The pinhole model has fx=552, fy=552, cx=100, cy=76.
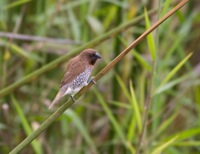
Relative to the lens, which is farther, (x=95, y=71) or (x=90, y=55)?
(x=95, y=71)

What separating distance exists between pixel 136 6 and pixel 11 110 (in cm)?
86

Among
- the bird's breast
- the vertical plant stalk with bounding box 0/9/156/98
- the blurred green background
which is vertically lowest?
the bird's breast

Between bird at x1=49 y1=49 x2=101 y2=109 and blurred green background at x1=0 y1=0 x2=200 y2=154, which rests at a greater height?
blurred green background at x1=0 y1=0 x2=200 y2=154

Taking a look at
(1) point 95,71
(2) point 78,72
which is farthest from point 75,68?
(1) point 95,71

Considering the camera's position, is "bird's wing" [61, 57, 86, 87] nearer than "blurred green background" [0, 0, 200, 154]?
Yes

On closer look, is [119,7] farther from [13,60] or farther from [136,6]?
[13,60]

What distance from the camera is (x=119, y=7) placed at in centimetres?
281

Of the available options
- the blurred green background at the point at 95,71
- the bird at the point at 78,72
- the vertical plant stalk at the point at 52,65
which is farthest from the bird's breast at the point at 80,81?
the blurred green background at the point at 95,71

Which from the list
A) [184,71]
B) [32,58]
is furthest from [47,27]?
[184,71]

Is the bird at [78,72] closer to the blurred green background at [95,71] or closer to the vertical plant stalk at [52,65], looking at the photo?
the vertical plant stalk at [52,65]

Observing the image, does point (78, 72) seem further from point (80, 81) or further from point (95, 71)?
point (95, 71)

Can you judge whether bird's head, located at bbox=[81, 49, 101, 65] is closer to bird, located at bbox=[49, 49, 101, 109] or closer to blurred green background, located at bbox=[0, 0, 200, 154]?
bird, located at bbox=[49, 49, 101, 109]

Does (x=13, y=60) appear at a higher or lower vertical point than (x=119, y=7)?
higher

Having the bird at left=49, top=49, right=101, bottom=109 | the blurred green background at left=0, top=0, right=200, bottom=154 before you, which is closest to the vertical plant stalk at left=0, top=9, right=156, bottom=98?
the bird at left=49, top=49, right=101, bottom=109
